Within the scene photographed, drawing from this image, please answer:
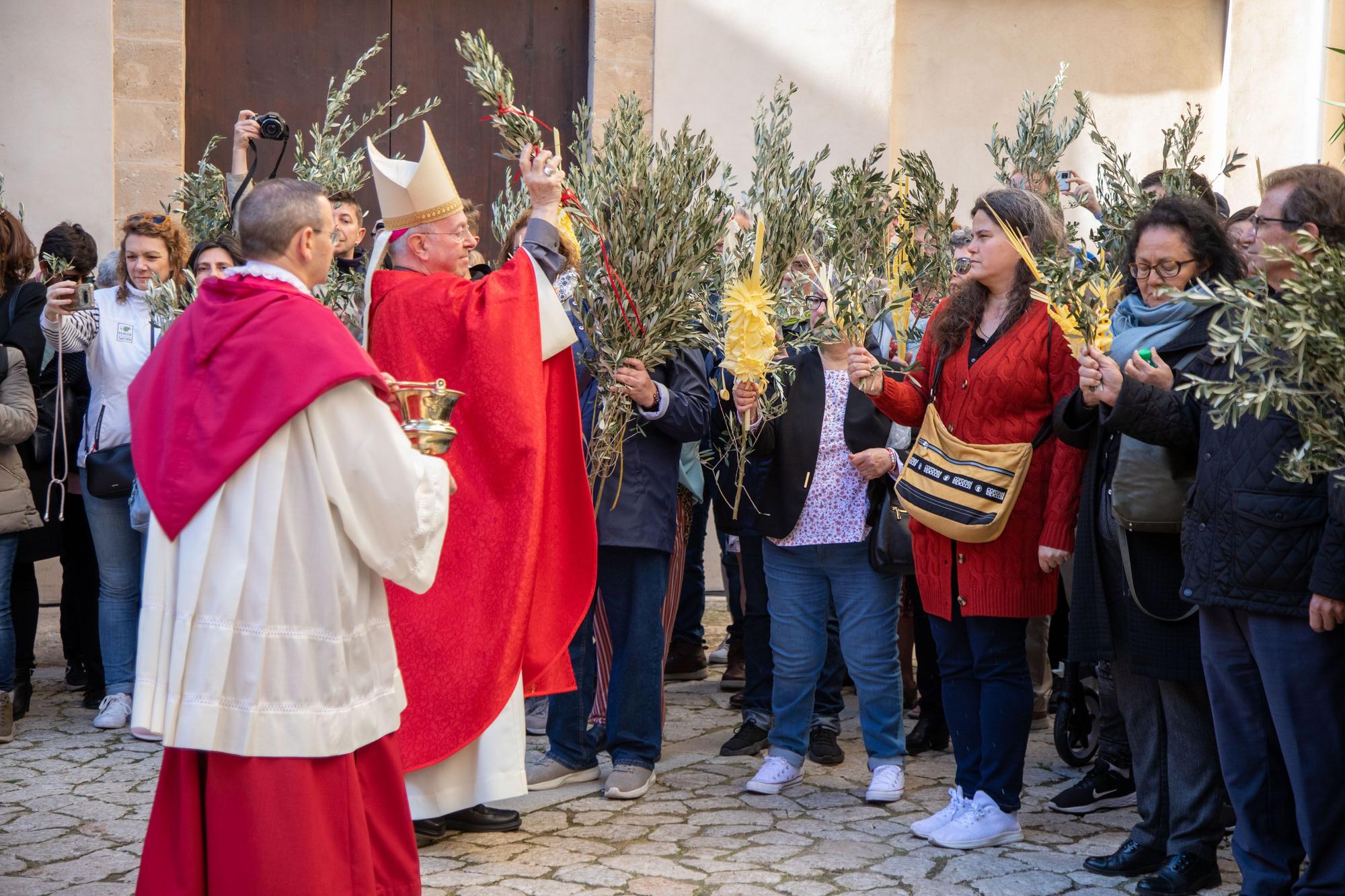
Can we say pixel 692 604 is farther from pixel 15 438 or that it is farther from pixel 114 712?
pixel 15 438

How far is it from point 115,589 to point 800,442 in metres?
3.18

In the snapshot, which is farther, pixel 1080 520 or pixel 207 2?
pixel 207 2

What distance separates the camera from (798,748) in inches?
204

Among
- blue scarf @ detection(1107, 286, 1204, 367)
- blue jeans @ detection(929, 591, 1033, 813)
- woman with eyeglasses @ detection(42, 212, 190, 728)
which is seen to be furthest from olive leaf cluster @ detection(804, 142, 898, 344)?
woman with eyeglasses @ detection(42, 212, 190, 728)

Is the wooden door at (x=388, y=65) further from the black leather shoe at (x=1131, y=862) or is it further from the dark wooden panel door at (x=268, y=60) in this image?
the black leather shoe at (x=1131, y=862)

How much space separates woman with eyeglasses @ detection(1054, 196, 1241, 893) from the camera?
4059mm

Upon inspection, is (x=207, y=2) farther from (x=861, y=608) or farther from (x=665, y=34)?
(x=861, y=608)

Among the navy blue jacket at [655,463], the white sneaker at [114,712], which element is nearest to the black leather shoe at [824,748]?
the navy blue jacket at [655,463]

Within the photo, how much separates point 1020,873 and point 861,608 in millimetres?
1148

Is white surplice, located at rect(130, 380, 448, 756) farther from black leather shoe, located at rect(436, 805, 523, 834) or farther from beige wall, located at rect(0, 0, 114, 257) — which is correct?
beige wall, located at rect(0, 0, 114, 257)

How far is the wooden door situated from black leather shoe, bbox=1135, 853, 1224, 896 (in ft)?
19.9

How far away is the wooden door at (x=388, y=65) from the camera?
880 centimetres

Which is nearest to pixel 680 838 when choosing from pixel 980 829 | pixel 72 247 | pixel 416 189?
pixel 980 829

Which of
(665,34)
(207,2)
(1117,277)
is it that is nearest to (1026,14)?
(665,34)
